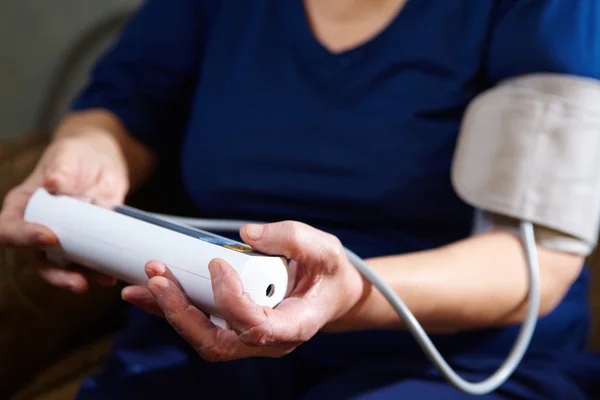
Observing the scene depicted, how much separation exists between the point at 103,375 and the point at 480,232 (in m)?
0.35

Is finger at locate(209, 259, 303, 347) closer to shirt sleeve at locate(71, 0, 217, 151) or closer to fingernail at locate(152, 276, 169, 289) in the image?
fingernail at locate(152, 276, 169, 289)

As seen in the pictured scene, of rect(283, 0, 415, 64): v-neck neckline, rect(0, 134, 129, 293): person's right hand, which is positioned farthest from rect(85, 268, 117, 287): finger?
rect(283, 0, 415, 64): v-neck neckline

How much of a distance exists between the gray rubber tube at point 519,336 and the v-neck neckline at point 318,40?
0.62 feet

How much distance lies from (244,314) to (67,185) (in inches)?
10.6

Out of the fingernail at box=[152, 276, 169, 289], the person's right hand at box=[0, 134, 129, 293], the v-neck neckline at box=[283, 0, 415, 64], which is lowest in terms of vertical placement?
the person's right hand at box=[0, 134, 129, 293]

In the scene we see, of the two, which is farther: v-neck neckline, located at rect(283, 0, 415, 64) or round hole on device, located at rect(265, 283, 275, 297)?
v-neck neckline, located at rect(283, 0, 415, 64)

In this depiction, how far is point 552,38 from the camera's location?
1.62ft

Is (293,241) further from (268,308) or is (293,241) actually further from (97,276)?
(97,276)

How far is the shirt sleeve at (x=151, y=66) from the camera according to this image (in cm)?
71

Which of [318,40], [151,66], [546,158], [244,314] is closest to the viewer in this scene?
→ [244,314]

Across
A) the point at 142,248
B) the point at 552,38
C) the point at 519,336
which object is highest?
the point at 552,38

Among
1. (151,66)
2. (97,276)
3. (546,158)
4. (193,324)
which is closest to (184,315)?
(193,324)

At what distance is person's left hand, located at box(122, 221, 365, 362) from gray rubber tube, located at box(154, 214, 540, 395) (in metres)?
0.03

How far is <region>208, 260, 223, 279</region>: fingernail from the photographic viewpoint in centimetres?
35
